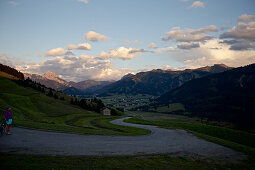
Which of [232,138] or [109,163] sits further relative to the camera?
[232,138]

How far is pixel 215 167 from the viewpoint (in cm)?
1823

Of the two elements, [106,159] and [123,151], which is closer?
[106,159]

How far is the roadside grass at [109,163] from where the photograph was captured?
45.0 ft

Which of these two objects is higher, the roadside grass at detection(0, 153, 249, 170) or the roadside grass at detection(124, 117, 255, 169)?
the roadside grass at detection(0, 153, 249, 170)

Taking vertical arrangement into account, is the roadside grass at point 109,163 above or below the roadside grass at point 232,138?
above

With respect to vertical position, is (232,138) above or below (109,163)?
below

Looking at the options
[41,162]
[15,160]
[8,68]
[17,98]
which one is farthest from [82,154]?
[8,68]

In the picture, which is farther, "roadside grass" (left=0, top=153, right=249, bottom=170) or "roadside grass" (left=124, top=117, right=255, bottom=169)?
"roadside grass" (left=124, top=117, right=255, bottom=169)

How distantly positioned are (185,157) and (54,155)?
44.7 feet

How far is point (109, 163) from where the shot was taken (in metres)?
16.3

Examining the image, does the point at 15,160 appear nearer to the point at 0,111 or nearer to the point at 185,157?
the point at 185,157

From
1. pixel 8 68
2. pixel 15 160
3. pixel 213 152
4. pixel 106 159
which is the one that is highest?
pixel 8 68

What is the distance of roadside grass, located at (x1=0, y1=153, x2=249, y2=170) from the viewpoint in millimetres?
13703

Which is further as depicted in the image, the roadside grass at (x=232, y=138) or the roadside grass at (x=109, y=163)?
the roadside grass at (x=232, y=138)
